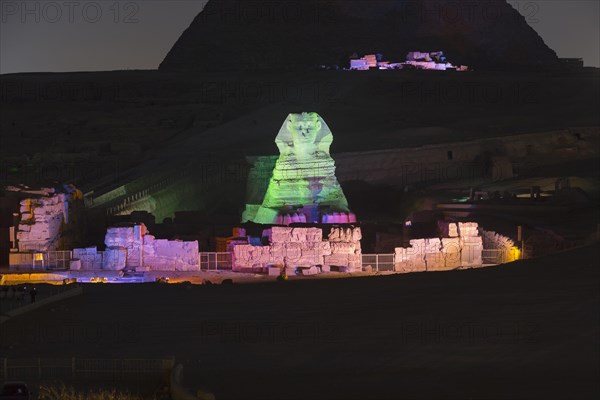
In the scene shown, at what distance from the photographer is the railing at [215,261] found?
27641mm

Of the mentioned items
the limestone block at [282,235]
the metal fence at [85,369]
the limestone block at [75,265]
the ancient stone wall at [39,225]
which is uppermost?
the ancient stone wall at [39,225]

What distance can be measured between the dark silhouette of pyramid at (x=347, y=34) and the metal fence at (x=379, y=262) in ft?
205

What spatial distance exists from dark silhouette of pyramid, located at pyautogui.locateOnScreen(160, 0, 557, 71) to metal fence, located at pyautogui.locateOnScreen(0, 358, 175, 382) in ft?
237

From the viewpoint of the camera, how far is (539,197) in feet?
116

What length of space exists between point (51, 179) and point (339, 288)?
2519 centimetres

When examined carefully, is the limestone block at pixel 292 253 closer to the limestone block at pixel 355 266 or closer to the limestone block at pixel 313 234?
the limestone block at pixel 313 234

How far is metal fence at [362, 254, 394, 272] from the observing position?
2731 cm

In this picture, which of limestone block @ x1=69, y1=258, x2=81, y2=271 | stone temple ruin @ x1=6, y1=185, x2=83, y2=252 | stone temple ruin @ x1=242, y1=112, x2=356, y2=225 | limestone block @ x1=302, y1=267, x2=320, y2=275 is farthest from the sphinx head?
limestone block @ x1=69, y1=258, x2=81, y2=271

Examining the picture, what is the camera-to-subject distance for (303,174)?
110 ft

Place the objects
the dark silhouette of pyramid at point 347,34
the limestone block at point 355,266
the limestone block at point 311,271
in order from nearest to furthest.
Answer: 1. the limestone block at point 311,271
2. the limestone block at point 355,266
3. the dark silhouette of pyramid at point 347,34

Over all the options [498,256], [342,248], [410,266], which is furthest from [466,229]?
[342,248]

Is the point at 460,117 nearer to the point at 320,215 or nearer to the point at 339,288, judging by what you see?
the point at 320,215

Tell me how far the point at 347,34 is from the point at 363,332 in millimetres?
78816

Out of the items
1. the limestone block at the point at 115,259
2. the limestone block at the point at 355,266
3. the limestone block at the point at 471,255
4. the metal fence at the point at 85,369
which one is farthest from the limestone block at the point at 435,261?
the metal fence at the point at 85,369
